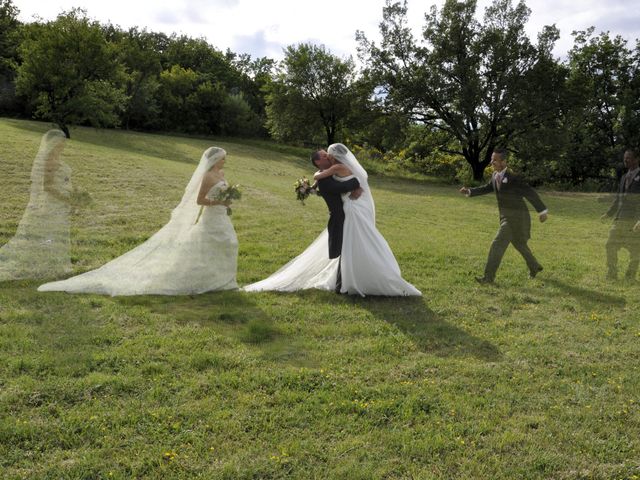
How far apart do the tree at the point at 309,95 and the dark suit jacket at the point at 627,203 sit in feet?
135

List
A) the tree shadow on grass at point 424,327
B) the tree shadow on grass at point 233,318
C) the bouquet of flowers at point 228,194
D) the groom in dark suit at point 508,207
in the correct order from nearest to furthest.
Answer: the tree shadow on grass at point 233,318 < the tree shadow on grass at point 424,327 < the bouquet of flowers at point 228,194 < the groom in dark suit at point 508,207

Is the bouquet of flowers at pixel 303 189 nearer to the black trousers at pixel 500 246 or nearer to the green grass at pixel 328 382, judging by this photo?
the green grass at pixel 328 382

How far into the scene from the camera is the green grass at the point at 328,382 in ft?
14.3

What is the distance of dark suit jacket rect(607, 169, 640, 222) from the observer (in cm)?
1051

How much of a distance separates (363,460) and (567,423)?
81.7 inches

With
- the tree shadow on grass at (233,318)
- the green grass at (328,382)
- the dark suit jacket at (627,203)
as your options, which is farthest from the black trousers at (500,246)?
the tree shadow on grass at (233,318)

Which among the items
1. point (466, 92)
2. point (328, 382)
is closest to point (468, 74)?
point (466, 92)

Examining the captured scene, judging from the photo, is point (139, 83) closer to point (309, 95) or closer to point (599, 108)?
point (309, 95)

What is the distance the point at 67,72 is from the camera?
128 ft

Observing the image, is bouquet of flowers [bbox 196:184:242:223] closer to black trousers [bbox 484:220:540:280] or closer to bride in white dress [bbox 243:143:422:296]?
bride in white dress [bbox 243:143:422:296]

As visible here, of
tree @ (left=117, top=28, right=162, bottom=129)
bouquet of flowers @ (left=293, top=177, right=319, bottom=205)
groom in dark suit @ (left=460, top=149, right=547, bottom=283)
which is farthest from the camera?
tree @ (left=117, top=28, right=162, bottom=129)

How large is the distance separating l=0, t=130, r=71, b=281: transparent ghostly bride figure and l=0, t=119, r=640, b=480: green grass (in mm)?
627

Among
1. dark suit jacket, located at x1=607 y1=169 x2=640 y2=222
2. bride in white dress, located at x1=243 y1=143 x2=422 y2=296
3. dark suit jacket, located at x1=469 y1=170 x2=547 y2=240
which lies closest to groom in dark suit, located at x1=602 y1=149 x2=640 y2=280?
dark suit jacket, located at x1=607 y1=169 x2=640 y2=222

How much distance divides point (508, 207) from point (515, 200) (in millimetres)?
199
